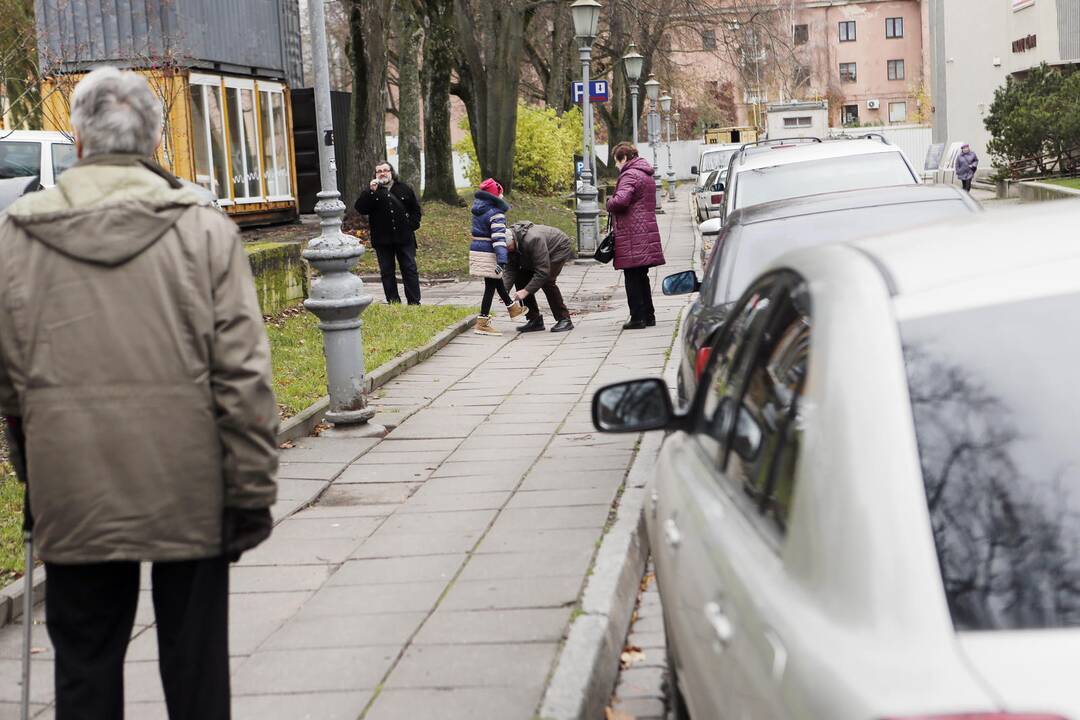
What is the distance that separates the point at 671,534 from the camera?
3.54m

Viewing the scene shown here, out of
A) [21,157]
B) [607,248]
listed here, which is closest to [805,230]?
[607,248]

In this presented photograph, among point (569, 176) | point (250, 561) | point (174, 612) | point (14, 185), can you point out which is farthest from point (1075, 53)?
point (174, 612)

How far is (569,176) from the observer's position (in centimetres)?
4709

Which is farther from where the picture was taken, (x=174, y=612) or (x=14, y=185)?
(x=14, y=185)

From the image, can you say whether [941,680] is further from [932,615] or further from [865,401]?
[865,401]

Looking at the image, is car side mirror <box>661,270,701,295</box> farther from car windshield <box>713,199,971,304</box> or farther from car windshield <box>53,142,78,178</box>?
car windshield <box>53,142,78,178</box>

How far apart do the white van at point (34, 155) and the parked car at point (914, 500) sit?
18.7 meters

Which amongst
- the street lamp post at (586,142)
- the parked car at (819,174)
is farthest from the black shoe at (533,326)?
the street lamp post at (586,142)

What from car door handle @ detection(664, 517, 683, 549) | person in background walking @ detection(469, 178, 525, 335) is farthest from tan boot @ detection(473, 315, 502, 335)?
car door handle @ detection(664, 517, 683, 549)

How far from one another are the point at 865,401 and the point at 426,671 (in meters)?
2.99

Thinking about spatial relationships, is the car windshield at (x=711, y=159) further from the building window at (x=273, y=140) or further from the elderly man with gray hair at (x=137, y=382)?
the elderly man with gray hair at (x=137, y=382)

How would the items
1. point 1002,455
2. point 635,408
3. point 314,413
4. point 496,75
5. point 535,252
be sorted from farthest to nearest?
point 496,75, point 535,252, point 314,413, point 635,408, point 1002,455

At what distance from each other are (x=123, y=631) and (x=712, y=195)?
79.7 feet

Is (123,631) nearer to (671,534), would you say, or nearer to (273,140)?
(671,534)
